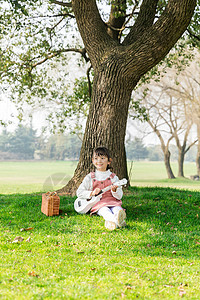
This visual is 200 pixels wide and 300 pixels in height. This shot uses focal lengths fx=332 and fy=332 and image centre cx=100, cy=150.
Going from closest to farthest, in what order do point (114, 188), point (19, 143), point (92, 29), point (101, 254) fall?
1. point (101, 254)
2. point (114, 188)
3. point (92, 29)
4. point (19, 143)

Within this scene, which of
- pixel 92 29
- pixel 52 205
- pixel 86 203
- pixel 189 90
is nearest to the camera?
pixel 86 203

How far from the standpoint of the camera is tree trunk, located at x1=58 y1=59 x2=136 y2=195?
25.0 feet

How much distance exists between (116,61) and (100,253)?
479 centimetres

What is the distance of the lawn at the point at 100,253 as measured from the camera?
3.04 metres

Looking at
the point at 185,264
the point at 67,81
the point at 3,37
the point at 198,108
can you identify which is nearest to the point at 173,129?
the point at 198,108

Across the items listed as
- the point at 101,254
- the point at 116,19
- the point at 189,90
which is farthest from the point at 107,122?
the point at 189,90

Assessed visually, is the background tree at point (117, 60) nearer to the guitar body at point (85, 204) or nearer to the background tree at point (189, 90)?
the guitar body at point (85, 204)

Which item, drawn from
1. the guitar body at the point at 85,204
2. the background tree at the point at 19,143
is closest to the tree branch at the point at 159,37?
the guitar body at the point at 85,204

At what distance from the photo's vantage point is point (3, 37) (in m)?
11.7

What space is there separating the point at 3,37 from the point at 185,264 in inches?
409

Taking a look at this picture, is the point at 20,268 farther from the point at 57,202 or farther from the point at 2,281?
the point at 57,202

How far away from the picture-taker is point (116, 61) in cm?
762

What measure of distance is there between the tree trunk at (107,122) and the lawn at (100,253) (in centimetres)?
92

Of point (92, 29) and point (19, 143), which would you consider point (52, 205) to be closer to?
point (92, 29)
